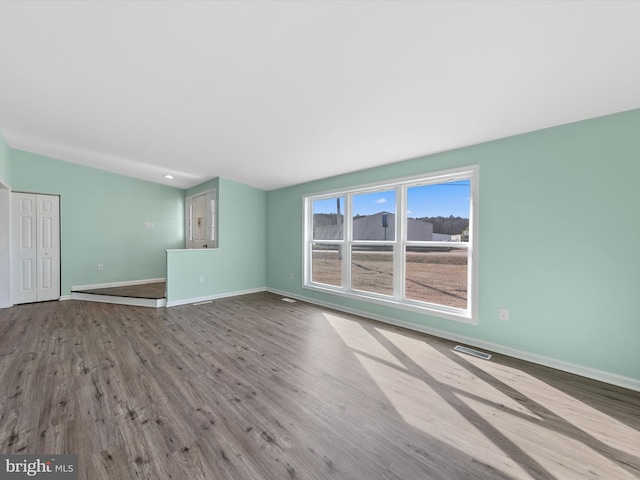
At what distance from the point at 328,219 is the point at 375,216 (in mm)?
1060

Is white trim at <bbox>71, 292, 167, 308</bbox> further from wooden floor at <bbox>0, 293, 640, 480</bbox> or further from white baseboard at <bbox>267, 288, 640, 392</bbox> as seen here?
white baseboard at <bbox>267, 288, 640, 392</bbox>

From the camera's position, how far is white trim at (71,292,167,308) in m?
4.37

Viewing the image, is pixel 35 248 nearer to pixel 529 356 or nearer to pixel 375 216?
pixel 375 216

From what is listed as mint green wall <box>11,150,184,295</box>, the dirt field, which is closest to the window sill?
the dirt field

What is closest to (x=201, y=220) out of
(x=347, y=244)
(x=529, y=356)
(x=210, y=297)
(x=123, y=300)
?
(x=210, y=297)

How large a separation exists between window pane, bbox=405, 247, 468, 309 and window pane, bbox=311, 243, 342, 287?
4.44 ft

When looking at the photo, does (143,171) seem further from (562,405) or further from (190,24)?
(562,405)

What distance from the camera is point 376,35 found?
59.4 inches

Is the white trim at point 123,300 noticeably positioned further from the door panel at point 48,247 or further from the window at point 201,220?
the window at point 201,220

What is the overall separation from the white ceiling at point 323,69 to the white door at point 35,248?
214 cm

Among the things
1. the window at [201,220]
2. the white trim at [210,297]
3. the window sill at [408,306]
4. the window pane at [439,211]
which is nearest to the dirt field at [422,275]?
the window sill at [408,306]

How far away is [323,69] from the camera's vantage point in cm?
183

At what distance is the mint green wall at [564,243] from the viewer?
2.10 metres

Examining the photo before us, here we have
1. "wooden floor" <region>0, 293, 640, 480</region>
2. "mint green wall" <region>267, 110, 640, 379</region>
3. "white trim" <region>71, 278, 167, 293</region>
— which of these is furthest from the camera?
"white trim" <region>71, 278, 167, 293</region>
